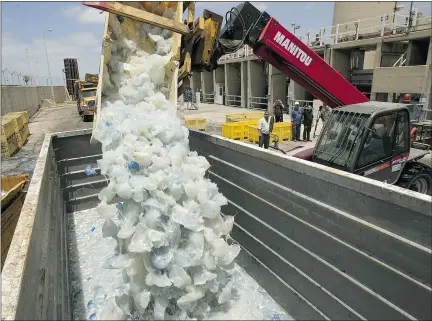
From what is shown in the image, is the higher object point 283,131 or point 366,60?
point 366,60

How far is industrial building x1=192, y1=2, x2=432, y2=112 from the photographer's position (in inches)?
413

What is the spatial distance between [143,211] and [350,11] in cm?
1779

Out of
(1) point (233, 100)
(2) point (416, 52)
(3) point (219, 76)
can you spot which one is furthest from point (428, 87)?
(3) point (219, 76)

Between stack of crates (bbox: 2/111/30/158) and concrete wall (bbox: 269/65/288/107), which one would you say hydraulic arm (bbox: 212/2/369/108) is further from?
concrete wall (bbox: 269/65/288/107)

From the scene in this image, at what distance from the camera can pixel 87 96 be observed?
54.4ft

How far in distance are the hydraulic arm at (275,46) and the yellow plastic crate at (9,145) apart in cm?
785

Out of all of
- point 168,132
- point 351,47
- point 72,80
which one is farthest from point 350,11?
point 72,80

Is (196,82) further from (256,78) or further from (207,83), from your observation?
(256,78)

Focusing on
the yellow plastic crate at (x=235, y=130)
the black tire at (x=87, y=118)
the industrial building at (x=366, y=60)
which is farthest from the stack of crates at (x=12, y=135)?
the industrial building at (x=366, y=60)

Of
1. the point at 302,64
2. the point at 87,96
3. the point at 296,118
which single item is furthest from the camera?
the point at 87,96

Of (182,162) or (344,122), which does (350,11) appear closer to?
(344,122)

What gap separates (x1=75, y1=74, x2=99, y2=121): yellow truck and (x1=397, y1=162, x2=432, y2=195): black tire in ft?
45.6

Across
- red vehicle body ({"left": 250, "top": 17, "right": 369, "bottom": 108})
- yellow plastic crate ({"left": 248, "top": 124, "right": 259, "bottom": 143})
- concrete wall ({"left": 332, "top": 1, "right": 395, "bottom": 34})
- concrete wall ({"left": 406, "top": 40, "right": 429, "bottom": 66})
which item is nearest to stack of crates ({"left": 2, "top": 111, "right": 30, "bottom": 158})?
yellow plastic crate ({"left": 248, "top": 124, "right": 259, "bottom": 143})

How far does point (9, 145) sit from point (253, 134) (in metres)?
7.13
